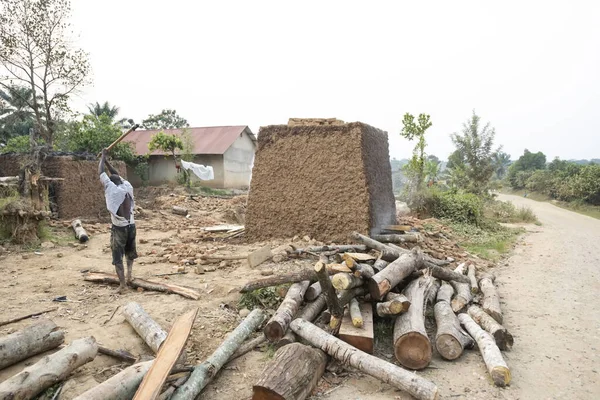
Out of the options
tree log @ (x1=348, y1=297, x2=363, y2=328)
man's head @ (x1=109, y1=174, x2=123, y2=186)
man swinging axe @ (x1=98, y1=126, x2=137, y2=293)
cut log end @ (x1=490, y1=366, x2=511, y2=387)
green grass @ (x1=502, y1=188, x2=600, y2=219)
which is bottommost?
green grass @ (x1=502, y1=188, x2=600, y2=219)

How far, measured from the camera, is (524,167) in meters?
46.5

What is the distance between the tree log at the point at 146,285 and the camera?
16.6ft

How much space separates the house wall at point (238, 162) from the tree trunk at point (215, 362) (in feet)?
62.9

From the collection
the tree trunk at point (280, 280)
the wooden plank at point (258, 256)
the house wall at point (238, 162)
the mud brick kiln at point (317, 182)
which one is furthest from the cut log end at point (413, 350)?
the house wall at point (238, 162)

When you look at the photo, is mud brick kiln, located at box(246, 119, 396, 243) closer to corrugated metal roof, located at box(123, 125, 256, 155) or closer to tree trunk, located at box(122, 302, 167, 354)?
tree trunk, located at box(122, 302, 167, 354)

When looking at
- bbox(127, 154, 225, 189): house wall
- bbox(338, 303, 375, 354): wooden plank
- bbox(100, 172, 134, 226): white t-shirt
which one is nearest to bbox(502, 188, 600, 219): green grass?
bbox(127, 154, 225, 189): house wall

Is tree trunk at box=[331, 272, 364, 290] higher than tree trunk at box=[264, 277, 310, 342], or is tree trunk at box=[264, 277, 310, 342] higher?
tree trunk at box=[331, 272, 364, 290]

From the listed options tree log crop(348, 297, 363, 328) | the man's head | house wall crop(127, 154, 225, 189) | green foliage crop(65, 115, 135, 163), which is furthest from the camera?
house wall crop(127, 154, 225, 189)

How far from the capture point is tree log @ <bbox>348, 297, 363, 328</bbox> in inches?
153

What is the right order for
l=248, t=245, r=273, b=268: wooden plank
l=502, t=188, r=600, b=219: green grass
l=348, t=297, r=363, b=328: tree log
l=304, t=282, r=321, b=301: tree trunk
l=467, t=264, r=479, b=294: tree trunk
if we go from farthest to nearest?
l=502, t=188, r=600, b=219: green grass → l=248, t=245, r=273, b=268: wooden plank → l=467, t=264, r=479, b=294: tree trunk → l=304, t=282, r=321, b=301: tree trunk → l=348, t=297, r=363, b=328: tree log

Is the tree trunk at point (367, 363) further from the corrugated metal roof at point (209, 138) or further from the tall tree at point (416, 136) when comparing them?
the corrugated metal roof at point (209, 138)

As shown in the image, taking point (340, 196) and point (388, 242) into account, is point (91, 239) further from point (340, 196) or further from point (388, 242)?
point (388, 242)

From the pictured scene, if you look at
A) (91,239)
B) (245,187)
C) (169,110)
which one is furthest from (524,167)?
(91,239)

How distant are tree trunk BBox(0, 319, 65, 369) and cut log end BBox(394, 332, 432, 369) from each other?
3.50 meters
